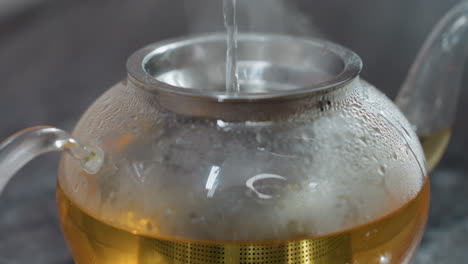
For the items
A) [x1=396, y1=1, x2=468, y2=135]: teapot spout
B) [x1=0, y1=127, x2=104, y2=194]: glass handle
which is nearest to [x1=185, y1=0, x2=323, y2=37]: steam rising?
[x1=396, y1=1, x2=468, y2=135]: teapot spout

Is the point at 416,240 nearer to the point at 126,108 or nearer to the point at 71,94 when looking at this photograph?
the point at 126,108

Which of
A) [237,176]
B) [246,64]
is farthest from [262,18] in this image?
[237,176]

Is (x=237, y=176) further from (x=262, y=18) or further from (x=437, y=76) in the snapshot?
(x=262, y=18)

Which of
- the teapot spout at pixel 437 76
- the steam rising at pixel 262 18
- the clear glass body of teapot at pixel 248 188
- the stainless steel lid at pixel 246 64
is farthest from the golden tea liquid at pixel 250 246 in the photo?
the steam rising at pixel 262 18

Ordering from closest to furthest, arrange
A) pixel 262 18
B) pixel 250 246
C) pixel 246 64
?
pixel 250 246, pixel 246 64, pixel 262 18

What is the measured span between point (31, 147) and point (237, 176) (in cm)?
21

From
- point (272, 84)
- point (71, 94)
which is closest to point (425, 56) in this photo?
point (272, 84)

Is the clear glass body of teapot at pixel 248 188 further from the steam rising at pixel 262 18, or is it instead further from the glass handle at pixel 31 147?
the steam rising at pixel 262 18

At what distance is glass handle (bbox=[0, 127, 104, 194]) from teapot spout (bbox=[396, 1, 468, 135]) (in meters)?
0.55

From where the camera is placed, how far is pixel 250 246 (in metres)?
0.58

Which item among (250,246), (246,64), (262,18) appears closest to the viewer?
(250,246)

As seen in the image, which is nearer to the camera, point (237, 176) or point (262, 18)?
point (237, 176)

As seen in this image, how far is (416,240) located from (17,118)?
45.4 inches

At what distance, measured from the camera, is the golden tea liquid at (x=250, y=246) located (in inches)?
22.9
